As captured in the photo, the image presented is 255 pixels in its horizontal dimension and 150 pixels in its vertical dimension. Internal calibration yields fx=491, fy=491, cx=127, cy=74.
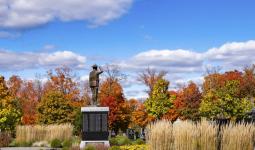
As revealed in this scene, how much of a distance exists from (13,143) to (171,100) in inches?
936

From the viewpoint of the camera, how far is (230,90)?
39.5m

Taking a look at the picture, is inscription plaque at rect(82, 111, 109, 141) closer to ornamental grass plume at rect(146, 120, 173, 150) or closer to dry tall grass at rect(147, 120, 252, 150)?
ornamental grass plume at rect(146, 120, 173, 150)

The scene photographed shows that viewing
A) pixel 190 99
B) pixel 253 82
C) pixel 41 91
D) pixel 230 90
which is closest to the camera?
pixel 230 90

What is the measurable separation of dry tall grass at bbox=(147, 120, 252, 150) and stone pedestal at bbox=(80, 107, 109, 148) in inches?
465

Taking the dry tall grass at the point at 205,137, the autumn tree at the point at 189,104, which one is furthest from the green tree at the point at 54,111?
the dry tall grass at the point at 205,137

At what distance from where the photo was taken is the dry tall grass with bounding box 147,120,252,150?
12.6 meters

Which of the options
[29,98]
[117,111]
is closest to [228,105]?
[117,111]

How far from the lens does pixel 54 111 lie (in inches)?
1650

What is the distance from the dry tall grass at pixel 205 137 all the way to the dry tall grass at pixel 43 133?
16.4m

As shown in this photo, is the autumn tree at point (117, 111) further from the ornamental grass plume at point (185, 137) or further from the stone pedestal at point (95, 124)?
the ornamental grass plume at point (185, 137)

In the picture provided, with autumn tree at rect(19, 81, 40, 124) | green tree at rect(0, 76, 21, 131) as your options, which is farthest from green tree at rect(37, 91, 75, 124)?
autumn tree at rect(19, 81, 40, 124)

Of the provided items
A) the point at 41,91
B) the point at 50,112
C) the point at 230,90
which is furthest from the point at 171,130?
the point at 41,91

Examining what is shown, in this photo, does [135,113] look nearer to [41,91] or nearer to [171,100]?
[171,100]

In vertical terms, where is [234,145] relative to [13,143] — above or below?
above
